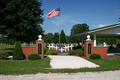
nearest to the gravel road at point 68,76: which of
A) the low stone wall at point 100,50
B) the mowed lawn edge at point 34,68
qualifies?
the mowed lawn edge at point 34,68

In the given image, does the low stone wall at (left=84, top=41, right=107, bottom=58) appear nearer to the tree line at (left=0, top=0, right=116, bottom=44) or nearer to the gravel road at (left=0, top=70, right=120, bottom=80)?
the gravel road at (left=0, top=70, right=120, bottom=80)

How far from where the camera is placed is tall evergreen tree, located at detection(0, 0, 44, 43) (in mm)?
13632

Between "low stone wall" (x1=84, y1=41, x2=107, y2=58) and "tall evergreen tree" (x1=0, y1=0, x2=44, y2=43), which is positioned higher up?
"tall evergreen tree" (x1=0, y1=0, x2=44, y2=43)

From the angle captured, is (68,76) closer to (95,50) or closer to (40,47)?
(40,47)

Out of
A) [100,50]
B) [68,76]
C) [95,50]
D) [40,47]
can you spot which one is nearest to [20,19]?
[40,47]

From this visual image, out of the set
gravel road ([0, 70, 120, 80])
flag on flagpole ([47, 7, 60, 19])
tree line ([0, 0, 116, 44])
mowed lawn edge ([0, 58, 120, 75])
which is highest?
flag on flagpole ([47, 7, 60, 19])

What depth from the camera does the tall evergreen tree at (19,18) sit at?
13.6m

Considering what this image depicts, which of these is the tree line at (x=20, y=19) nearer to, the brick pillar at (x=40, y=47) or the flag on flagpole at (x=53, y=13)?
the flag on flagpole at (x=53, y=13)

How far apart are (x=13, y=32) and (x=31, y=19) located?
414 cm

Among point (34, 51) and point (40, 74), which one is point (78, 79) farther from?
point (34, 51)

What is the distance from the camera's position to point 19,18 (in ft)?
61.7

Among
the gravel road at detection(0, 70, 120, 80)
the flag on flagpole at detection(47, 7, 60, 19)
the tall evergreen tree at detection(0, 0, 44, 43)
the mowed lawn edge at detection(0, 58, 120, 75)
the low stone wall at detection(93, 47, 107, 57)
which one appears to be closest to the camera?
the gravel road at detection(0, 70, 120, 80)

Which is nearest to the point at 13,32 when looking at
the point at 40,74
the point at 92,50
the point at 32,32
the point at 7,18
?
the point at 32,32

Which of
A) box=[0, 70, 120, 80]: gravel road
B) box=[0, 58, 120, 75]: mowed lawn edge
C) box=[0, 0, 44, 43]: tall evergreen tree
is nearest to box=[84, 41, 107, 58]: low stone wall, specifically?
box=[0, 58, 120, 75]: mowed lawn edge
